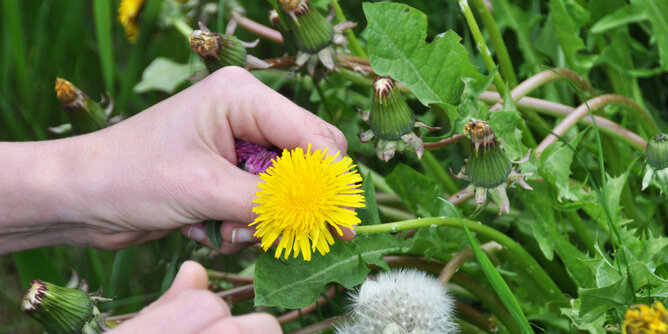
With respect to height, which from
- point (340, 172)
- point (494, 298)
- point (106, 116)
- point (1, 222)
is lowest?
point (494, 298)

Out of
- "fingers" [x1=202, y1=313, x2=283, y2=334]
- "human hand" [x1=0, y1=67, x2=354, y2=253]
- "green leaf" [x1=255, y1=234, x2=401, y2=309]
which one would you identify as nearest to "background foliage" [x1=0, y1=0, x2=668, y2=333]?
"green leaf" [x1=255, y1=234, x2=401, y2=309]

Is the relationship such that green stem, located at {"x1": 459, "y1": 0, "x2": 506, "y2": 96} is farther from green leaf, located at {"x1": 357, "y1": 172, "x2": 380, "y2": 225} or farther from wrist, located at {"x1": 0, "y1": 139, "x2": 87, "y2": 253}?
wrist, located at {"x1": 0, "y1": 139, "x2": 87, "y2": 253}

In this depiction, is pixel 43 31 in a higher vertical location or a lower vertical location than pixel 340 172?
lower

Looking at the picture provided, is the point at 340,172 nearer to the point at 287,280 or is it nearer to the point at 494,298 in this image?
the point at 287,280

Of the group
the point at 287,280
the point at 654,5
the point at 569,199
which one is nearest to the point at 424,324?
the point at 287,280

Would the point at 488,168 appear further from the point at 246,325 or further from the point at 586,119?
the point at 246,325

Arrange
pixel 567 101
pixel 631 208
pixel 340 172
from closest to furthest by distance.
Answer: pixel 340 172
pixel 631 208
pixel 567 101

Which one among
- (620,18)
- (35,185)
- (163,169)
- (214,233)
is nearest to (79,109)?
(35,185)
